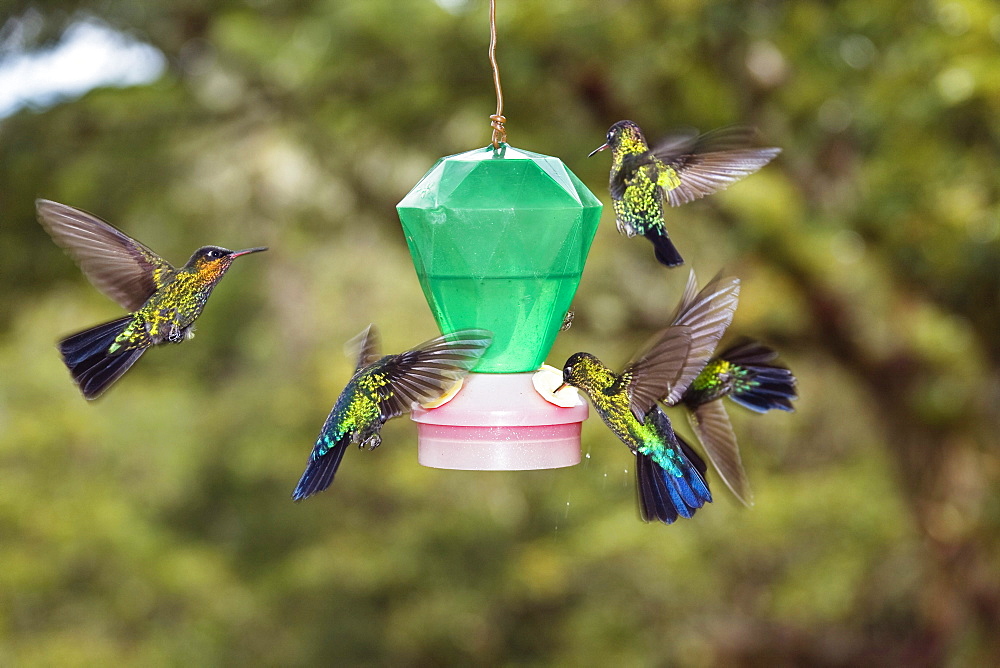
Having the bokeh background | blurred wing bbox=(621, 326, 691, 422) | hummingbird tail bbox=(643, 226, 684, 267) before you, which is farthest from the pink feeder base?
the bokeh background

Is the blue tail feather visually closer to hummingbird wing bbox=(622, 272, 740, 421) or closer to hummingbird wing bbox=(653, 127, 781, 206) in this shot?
hummingbird wing bbox=(622, 272, 740, 421)

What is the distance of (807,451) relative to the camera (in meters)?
9.16

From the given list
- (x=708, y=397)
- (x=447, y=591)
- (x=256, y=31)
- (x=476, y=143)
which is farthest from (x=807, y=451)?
(x=708, y=397)

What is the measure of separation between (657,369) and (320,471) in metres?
0.59

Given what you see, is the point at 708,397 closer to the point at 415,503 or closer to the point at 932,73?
the point at 932,73

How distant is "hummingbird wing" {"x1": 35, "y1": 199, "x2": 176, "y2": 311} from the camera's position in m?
1.87

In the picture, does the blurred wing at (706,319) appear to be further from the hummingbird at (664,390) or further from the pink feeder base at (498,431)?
the pink feeder base at (498,431)

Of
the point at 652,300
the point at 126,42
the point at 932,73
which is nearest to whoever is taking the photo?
the point at 932,73

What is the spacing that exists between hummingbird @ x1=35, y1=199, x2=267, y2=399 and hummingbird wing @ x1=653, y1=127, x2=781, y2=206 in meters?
0.79

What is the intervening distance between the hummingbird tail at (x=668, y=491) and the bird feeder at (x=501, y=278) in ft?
0.58

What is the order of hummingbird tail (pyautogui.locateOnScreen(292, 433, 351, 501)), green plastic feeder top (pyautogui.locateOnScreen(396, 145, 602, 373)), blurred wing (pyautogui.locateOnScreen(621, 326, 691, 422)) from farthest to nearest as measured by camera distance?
1. green plastic feeder top (pyautogui.locateOnScreen(396, 145, 602, 373))
2. hummingbird tail (pyautogui.locateOnScreen(292, 433, 351, 501))
3. blurred wing (pyautogui.locateOnScreen(621, 326, 691, 422))

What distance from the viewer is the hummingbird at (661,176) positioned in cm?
202

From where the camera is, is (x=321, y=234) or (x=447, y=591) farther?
(x=447, y=591)

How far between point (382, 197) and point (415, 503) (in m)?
3.58
